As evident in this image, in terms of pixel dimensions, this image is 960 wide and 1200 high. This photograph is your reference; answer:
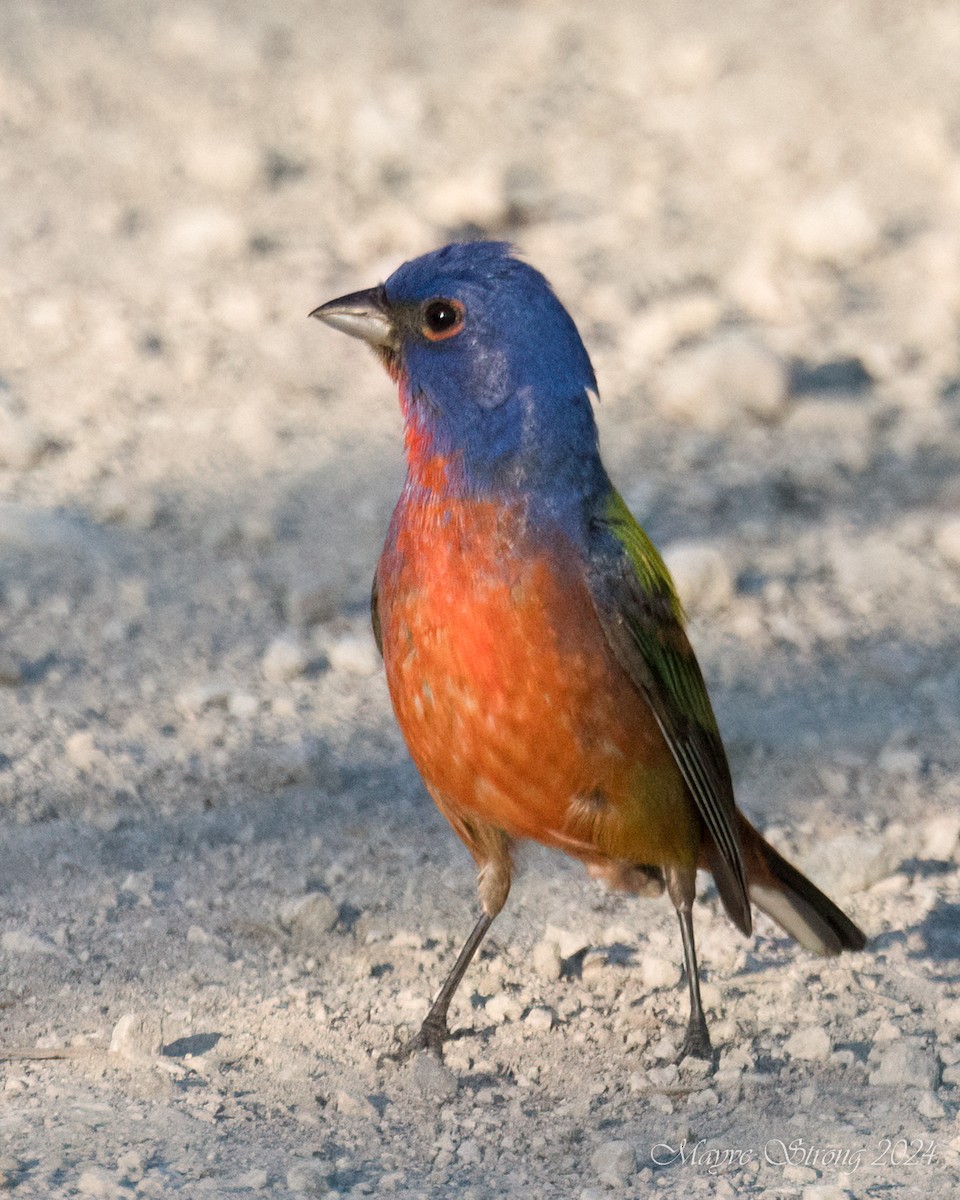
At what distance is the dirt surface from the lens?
3688 millimetres

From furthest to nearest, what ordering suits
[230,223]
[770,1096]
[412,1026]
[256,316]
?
[230,223], [256,316], [412,1026], [770,1096]

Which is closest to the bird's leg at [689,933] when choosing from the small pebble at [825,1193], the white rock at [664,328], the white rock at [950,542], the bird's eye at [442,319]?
the small pebble at [825,1193]

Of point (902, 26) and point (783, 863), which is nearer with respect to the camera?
point (783, 863)

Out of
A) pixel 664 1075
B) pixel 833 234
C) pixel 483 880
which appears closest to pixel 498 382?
pixel 483 880

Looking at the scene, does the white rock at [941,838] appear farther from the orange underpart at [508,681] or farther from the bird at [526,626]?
the orange underpart at [508,681]

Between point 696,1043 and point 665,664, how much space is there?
0.86m

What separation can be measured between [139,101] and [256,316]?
2.03 m

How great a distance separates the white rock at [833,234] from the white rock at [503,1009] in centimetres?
480

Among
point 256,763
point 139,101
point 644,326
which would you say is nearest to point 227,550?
point 256,763

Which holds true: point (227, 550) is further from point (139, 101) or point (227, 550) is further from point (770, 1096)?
point (139, 101)


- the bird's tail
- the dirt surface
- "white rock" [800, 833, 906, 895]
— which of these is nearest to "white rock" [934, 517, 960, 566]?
the dirt surface

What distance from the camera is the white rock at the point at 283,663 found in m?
5.36

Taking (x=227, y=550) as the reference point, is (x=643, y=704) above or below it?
below

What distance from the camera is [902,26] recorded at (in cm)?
977
